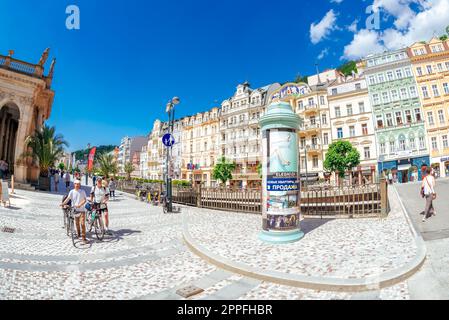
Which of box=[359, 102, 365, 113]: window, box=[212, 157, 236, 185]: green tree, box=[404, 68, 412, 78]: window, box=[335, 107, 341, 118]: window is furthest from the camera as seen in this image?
box=[212, 157, 236, 185]: green tree

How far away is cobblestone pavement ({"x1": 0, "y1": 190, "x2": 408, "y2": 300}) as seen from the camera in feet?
12.4

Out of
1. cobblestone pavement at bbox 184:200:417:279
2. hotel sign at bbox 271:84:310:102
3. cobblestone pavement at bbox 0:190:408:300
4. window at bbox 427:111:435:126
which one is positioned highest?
hotel sign at bbox 271:84:310:102

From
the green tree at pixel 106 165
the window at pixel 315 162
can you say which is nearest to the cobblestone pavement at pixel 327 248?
the window at pixel 315 162

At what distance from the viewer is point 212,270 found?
4.84m

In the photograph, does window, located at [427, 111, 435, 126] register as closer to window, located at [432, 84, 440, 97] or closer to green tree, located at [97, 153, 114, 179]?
window, located at [432, 84, 440, 97]

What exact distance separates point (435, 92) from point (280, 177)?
1623 inches

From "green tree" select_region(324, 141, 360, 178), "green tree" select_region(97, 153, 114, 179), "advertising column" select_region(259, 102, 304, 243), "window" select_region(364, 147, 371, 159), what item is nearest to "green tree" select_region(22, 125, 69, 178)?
"green tree" select_region(97, 153, 114, 179)

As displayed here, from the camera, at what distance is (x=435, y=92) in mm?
34250

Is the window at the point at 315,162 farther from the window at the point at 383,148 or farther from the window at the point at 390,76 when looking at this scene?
the window at the point at 390,76

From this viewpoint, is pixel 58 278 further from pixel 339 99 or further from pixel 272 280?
pixel 339 99

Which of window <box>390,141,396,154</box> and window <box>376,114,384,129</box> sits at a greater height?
window <box>376,114,384,129</box>

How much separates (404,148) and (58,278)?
4196cm

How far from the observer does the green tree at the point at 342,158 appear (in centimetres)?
3023

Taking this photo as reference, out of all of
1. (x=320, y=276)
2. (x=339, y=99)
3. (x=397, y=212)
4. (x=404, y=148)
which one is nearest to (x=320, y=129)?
(x=339, y=99)
